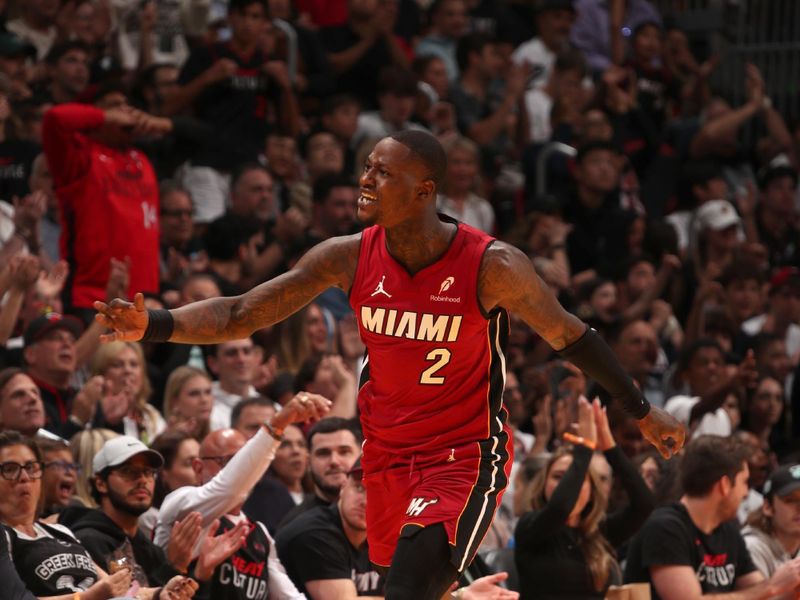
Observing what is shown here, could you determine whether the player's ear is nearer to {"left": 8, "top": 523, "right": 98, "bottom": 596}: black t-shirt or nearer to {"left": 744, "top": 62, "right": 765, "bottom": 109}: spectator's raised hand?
{"left": 8, "top": 523, "right": 98, "bottom": 596}: black t-shirt

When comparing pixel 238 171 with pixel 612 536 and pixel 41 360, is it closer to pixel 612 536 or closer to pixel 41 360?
pixel 41 360

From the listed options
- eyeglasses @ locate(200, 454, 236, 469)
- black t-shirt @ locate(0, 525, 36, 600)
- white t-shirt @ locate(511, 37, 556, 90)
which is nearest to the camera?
black t-shirt @ locate(0, 525, 36, 600)

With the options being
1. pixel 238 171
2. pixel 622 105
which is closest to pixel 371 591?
pixel 238 171

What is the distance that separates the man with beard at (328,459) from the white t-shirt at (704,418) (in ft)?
10.7

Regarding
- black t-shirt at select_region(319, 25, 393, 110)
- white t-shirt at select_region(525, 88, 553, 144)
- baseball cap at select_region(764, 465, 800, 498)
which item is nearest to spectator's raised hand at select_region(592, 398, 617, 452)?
baseball cap at select_region(764, 465, 800, 498)

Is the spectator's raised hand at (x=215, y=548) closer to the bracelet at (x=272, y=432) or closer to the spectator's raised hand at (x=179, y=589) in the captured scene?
the bracelet at (x=272, y=432)

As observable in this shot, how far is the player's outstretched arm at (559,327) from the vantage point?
550cm

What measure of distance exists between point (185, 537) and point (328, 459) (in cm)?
129

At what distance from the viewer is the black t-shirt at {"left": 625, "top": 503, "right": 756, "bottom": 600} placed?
766cm

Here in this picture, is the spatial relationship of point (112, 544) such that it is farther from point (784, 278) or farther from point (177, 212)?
point (784, 278)

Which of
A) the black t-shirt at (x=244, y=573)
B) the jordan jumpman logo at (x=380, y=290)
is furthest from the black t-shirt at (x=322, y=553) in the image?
the jordan jumpman logo at (x=380, y=290)

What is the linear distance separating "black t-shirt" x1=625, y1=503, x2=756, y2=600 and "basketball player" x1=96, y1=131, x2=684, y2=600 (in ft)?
7.11

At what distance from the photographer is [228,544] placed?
266 inches

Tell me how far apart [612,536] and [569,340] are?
2.89 meters
